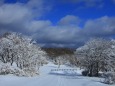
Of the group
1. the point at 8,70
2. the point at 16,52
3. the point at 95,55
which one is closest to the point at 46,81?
the point at 8,70

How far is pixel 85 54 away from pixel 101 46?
4.35 m

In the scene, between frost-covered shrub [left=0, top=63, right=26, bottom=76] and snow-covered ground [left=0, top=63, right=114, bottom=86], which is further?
frost-covered shrub [left=0, top=63, right=26, bottom=76]

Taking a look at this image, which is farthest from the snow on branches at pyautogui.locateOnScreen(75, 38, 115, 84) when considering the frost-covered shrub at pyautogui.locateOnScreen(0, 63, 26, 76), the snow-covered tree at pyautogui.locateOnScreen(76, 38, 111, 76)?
the frost-covered shrub at pyautogui.locateOnScreen(0, 63, 26, 76)

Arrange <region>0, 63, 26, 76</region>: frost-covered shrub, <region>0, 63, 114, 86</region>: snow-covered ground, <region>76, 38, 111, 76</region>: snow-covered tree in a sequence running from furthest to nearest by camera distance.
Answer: <region>76, 38, 111, 76</region>: snow-covered tree, <region>0, 63, 26, 76</region>: frost-covered shrub, <region>0, 63, 114, 86</region>: snow-covered ground

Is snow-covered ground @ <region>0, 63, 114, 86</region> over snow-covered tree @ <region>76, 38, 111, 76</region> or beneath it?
beneath

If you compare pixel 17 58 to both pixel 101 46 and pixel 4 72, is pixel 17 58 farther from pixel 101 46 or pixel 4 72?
pixel 101 46

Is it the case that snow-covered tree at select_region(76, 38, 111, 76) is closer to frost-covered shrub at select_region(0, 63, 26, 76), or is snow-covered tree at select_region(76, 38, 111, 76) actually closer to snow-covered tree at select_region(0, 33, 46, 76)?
snow-covered tree at select_region(0, 33, 46, 76)

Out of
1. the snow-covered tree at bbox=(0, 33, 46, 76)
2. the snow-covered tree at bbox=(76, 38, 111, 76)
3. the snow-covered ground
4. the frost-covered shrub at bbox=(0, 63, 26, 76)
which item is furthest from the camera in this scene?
the snow-covered tree at bbox=(76, 38, 111, 76)

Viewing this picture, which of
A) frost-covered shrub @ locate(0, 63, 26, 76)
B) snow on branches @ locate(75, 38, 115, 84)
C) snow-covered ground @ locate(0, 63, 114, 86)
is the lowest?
snow-covered ground @ locate(0, 63, 114, 86)

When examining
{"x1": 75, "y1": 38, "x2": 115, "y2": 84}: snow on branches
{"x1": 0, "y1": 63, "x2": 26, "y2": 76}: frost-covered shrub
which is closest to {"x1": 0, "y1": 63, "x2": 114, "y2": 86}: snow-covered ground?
{"x1": 0, "y1": 63, "x2": 26, "y2": 76}: frost-covered shrub

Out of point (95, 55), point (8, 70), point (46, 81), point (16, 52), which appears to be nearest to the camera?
point (46, 81)

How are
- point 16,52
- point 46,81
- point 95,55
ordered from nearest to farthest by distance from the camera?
point 46,81, point 16,52, point 95,55

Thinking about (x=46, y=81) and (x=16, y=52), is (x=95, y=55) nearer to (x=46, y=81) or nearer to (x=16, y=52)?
(x=16, y=52)

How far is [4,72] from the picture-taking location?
43.3m
